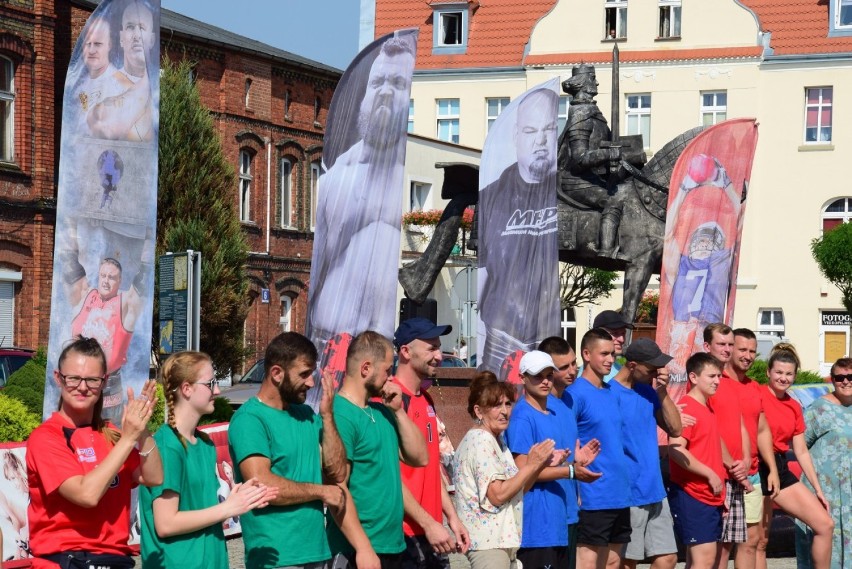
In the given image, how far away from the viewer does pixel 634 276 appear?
62.3 feet

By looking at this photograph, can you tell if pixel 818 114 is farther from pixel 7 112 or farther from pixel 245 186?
pixel 7 112

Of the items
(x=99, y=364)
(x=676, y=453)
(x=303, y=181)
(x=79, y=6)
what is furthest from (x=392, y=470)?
(x=303, y=181)

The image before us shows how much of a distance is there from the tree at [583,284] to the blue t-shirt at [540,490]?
39.0 metres

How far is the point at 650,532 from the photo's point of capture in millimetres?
10039

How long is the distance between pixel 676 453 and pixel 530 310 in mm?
4799

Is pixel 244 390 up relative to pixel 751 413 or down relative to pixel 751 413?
down

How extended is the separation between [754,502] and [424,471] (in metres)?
3.98

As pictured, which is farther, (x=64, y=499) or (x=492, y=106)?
(x=492, y=106)

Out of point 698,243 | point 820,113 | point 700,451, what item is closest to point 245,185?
point 820,113

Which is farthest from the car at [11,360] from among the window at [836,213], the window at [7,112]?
the window at [836,213]

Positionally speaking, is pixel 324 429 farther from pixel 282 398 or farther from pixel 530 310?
pixel 530 310

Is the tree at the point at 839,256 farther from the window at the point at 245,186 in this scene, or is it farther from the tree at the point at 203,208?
the tree at the point at 203,208

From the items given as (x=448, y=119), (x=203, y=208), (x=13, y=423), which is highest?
(x=448, y=119)

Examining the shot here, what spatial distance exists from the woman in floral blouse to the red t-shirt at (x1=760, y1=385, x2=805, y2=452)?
3.60 m
